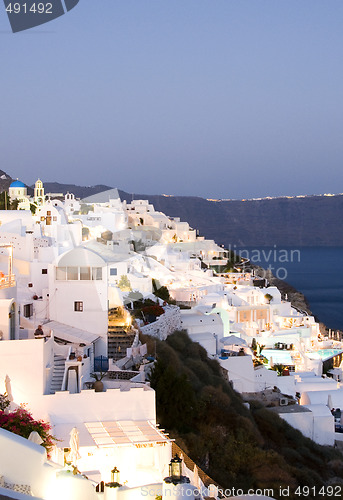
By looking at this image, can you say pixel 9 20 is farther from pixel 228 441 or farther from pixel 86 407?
pixel 228 441

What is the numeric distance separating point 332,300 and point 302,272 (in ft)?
77.0

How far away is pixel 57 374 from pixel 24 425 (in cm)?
154

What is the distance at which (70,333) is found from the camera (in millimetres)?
9875

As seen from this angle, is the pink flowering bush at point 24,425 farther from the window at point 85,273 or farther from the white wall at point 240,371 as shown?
the white wall at point 240,371

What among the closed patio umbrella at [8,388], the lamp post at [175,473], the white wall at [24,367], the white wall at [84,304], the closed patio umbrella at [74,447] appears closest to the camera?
the lamp post at [175,473]

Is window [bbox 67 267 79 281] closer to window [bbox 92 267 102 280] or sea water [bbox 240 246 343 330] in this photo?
window [bbox 92 267 102 280]

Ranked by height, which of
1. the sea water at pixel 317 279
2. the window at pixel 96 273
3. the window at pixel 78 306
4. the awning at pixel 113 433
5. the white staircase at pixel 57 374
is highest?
the window at pixel 96 273

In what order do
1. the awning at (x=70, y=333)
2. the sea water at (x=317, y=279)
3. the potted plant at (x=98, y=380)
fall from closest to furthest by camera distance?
the potted plant at (x=98, y=380) < the awning at (x=70, y=333) < the sea water at (x=317, y=279)

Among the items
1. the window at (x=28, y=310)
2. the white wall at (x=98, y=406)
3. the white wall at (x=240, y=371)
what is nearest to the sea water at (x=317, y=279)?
the white wall at (x=240, y=371)

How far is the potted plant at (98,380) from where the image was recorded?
26.2 ft

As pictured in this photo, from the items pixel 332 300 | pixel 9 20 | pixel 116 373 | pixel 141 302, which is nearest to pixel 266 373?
pixel 141 302

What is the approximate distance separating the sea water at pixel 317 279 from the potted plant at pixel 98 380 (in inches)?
1284

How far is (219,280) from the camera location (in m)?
26.1

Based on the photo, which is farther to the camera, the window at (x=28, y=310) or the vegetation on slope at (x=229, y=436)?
the window at (x=28, y=310)
